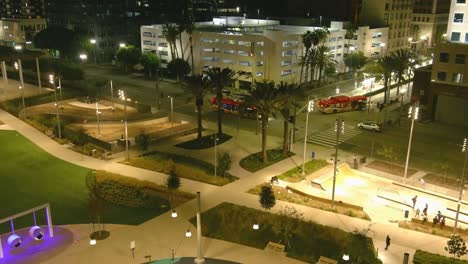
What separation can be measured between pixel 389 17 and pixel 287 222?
11659 cm

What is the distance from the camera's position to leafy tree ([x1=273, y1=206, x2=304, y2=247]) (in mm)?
37844

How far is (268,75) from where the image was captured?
9744 cm

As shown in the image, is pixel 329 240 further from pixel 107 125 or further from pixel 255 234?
pixel 107 125

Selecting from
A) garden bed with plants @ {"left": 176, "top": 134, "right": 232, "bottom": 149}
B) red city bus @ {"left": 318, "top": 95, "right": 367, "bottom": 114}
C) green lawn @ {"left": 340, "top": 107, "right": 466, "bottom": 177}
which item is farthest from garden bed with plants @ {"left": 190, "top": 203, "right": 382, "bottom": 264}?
red city bus @ {"left": 318, "top": 95, "right": 367, "bottom": 114}

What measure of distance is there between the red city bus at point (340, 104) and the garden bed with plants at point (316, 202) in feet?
111

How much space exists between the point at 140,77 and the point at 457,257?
88610 mm

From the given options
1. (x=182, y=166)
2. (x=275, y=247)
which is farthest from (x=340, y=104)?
(x=275, y=247)

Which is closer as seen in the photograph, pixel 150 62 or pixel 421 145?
pixel 421 145

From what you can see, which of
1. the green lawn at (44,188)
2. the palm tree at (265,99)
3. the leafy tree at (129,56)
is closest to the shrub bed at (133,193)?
the green lawn at (44,188)

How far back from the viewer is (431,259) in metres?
34.7

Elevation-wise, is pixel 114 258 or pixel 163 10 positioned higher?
pixel 163 10

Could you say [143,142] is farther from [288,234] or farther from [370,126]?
[370,126]

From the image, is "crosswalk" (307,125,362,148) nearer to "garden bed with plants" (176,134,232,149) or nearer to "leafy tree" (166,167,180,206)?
"garden bed with plants" (176,134,232,149)

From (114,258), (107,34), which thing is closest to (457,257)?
(114,258)
